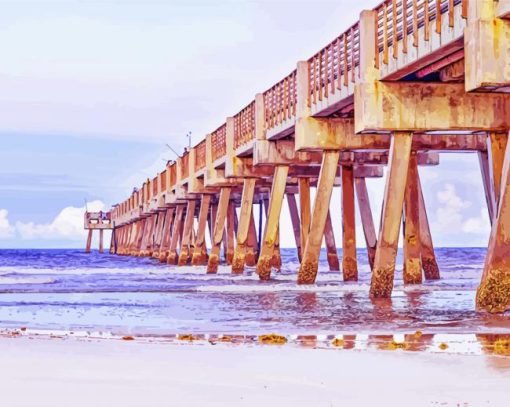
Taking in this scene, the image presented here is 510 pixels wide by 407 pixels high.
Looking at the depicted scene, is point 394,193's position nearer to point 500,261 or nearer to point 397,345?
point 500,261

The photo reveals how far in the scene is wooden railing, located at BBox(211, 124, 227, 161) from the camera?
105ft

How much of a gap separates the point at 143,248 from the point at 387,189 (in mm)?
53387

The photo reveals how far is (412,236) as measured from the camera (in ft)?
76.9

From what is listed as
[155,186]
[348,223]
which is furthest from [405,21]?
[155,186]

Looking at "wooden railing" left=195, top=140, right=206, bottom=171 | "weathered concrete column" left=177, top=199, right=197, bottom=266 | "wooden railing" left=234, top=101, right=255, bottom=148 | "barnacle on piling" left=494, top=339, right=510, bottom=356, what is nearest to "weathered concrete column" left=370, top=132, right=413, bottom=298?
"barnacle on piling" left=494, top=339, right=510, bottom=356

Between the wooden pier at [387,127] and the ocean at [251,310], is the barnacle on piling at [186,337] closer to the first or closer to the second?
the ocean at [251,310]

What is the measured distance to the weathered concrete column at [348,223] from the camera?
25.5 meters

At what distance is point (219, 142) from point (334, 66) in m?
13.7

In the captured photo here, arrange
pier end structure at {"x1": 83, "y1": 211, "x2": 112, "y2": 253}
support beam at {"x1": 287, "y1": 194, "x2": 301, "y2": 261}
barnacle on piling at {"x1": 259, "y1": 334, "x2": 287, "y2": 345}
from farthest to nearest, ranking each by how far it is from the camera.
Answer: pier end structure at {"x1": 83, "y1": 211, "x2": 112, "y2": 253}
support beam at {"x1": 287, "y1": 194, "x2": 301, "y2": 261}
barnacle on piling at {"x1": 259, "y1": 334, "x2": 287, "y2": 345}

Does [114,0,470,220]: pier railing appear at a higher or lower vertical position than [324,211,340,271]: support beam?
higher

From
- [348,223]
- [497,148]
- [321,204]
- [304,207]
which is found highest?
[497,148]

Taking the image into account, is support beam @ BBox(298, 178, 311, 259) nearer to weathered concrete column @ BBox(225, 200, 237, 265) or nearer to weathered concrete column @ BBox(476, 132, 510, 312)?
weathered concrete column @ BBox(225, 200, 237, 265)

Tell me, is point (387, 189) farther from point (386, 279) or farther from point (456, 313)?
point (456, 313)

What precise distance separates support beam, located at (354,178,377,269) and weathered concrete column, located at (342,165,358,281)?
5.19ft
